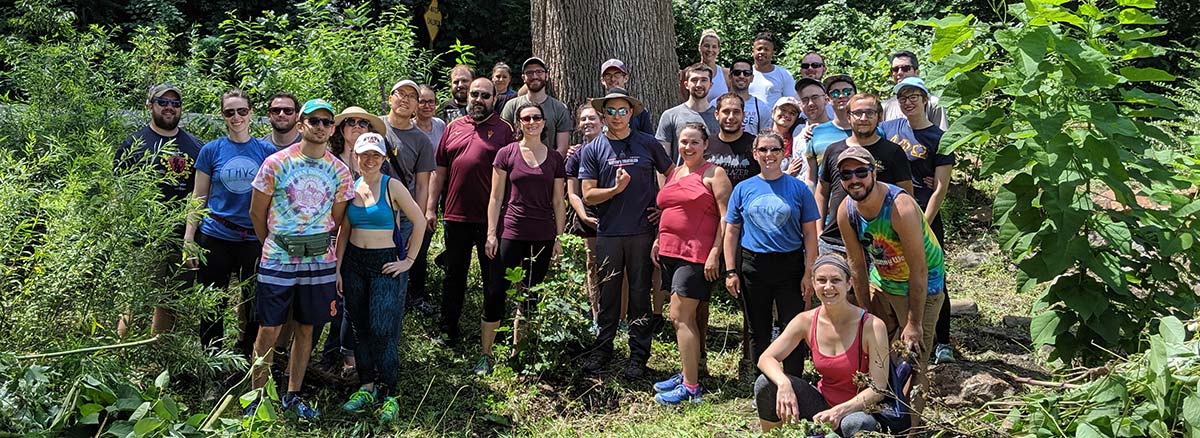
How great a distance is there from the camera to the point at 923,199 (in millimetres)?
6355

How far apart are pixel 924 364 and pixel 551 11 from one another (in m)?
4.63

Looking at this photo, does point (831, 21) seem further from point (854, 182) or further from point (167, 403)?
point (167, 403)

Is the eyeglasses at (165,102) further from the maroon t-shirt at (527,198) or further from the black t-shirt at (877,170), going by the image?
the black t-shirt at (877,170)

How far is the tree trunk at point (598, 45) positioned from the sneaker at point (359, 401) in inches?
130

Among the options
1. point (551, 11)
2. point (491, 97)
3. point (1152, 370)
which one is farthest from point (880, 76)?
point (1152, 370)

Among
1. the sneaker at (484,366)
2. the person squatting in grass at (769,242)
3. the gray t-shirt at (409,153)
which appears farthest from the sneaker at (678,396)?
the gray t-shirt at (409,153)

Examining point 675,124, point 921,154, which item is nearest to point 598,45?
point 675,124

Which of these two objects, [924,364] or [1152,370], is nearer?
[1152,370]

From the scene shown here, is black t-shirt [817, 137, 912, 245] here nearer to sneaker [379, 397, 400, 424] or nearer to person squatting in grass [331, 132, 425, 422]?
person squatting in grass [331, 132, 425, 422]

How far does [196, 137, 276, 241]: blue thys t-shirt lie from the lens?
5785 mm

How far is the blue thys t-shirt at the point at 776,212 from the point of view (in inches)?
223

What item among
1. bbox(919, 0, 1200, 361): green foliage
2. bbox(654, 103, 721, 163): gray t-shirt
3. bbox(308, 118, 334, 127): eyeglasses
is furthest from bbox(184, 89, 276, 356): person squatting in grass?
bbox(919, 0, 1200, 361): green foliage

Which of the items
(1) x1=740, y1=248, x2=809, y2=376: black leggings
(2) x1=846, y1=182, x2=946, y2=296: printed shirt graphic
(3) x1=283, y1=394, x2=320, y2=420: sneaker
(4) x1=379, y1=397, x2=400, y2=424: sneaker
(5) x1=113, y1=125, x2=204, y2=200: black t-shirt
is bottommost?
(4) x1=379, y1=397, x2=400, y2=424: sneaker

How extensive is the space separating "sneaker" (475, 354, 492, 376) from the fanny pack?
1418mm
